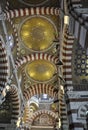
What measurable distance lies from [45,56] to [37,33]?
153cm

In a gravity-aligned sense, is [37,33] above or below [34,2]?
below

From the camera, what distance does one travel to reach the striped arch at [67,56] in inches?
467

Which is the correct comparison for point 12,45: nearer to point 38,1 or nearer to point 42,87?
point 38,1

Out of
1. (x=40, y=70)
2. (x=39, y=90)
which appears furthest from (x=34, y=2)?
(x=39, y=90)

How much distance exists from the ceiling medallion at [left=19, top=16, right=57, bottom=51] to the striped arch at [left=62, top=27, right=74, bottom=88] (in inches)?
153

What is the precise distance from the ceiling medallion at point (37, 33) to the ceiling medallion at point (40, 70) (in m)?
1.46

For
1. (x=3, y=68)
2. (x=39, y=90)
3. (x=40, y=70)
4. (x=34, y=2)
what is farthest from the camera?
(x=39, y=90)

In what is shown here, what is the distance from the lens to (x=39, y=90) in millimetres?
18953

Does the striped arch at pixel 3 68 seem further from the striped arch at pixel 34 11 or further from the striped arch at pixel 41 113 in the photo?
the striped arch at pixel 41 113

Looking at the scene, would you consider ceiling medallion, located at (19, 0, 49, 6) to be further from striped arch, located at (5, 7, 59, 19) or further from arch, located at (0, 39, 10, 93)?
arch, located at (0, 39, 10, 93)

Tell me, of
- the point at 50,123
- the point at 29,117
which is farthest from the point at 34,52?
the point at 50,123

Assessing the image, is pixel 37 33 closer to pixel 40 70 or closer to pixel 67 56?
pixel 40 70

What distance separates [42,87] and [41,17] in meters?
5.72

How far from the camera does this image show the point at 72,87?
11742 mm
